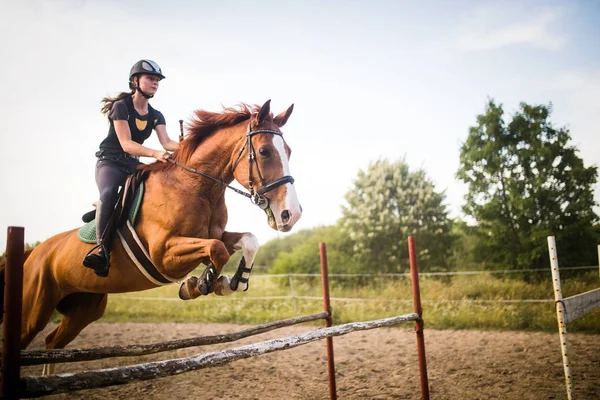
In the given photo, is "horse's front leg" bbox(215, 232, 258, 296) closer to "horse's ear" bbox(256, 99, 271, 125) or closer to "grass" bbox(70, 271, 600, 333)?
"horse's ear" bbox(256, 99, 271, 125)

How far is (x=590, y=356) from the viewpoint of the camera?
5.98 m

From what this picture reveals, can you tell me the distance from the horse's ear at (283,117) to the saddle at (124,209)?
1191 millimetres

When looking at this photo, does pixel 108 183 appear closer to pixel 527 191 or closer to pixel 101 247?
pixel 101 247

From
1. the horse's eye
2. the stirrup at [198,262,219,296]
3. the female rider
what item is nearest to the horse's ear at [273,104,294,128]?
the horse's eye

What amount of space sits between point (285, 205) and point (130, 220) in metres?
1.25

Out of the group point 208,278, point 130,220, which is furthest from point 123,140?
point 208,278

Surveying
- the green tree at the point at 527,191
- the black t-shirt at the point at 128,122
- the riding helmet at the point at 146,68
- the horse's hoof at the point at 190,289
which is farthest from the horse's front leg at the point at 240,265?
the green tree at the point at 527,191

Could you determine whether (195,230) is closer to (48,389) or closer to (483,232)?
(48,389)

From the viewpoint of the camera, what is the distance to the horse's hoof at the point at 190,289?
2712 mm

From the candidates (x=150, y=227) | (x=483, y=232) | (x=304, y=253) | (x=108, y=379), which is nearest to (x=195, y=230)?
(x=150, y=227)

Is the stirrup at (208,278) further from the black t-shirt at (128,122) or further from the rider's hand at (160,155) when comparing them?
the black t-shirt at (128,122)

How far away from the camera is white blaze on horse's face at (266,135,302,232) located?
2629mm

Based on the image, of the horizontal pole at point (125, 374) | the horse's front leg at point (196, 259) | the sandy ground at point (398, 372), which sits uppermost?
the horse's front leg at point (196, 259)

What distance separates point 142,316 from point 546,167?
15.0 metres
